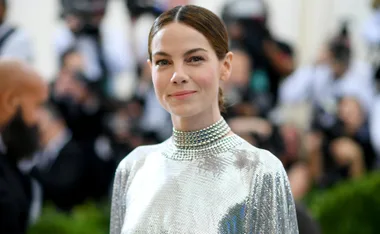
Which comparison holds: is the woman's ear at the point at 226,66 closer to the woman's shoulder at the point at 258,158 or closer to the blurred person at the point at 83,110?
the woman's shoulder at the point at 258,158

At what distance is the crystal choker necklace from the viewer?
1.81m

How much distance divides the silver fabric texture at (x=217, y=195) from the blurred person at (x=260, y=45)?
3631 millimetres

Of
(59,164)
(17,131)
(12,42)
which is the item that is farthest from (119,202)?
(59,164)

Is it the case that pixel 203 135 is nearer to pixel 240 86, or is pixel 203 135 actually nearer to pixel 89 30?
pixel 240 86

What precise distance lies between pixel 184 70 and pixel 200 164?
0.24 metres

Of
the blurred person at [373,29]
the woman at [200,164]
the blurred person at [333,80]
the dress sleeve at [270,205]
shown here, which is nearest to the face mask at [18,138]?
the woman at [200,164]

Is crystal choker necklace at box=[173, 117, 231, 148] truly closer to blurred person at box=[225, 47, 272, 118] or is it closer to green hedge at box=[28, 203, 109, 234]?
green hedge at box=[28, 203, 109, 234]

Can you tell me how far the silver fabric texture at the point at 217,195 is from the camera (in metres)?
1.71

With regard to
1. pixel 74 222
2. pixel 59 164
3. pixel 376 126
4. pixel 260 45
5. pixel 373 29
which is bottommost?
pixel 74 222

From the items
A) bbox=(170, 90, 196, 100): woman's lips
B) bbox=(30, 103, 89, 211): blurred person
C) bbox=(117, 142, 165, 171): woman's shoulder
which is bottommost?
bbox=(30, 103, 89, 211): blurred person

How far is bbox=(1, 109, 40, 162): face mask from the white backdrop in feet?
8.79

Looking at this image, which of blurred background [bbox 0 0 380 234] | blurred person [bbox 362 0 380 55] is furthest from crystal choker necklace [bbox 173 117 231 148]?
blurred person [bbox 362 0 380 55]

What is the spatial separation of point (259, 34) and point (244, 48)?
27 cm

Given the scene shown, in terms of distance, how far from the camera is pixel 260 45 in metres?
5.57
